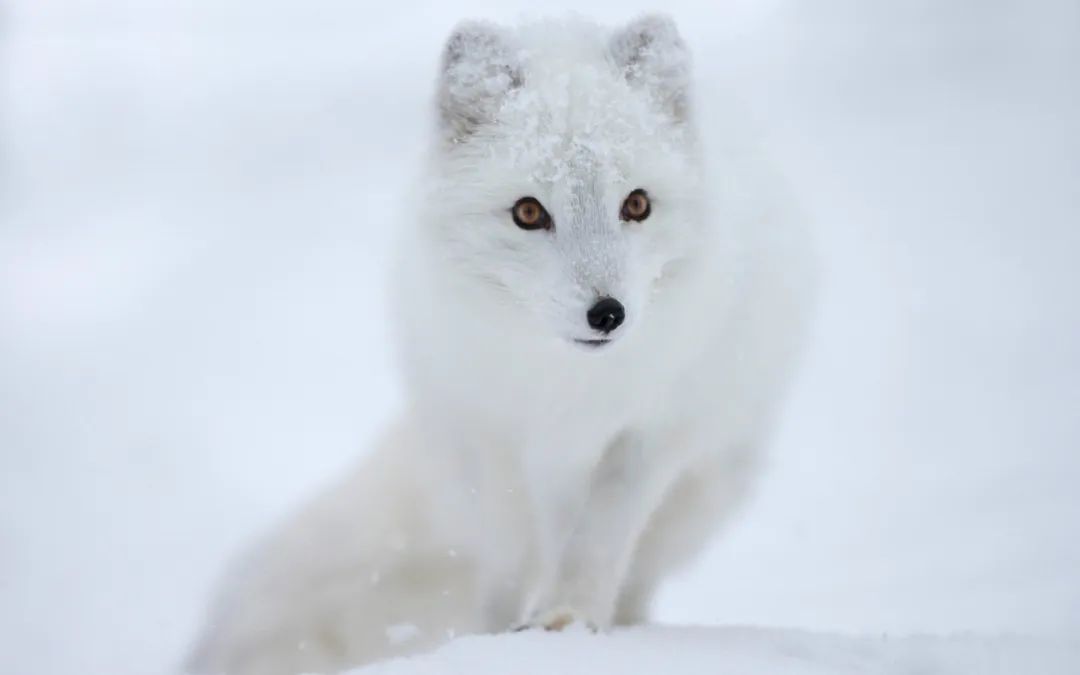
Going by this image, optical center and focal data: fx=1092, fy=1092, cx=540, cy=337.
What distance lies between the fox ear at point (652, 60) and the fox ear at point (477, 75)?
0.86ft

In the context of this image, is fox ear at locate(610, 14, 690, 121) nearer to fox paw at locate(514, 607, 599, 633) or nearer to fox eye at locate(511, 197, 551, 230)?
fox eye at locate(511, 197, 551, 230)

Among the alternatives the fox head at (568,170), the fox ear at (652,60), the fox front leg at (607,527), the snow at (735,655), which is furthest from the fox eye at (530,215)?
the snow at (735,655)

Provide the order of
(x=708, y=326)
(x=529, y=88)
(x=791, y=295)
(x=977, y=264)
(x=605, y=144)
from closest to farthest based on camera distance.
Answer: (x=605, y=144) → (x=529, y=88) → (x=708, y=326) → (x=791, y=295) → (x=977, y=264)

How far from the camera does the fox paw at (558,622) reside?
244 cm

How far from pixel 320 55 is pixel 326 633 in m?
5.86

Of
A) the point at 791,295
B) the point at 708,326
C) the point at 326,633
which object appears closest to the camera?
the point at 708,326

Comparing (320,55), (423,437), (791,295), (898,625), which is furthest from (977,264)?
(423,437)

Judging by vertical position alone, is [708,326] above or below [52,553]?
above

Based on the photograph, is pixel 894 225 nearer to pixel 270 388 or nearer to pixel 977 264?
pixel 977 264

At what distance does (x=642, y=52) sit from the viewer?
8.53 ft

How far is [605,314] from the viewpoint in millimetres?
2182

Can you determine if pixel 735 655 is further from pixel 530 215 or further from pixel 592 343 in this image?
pixel 530 215

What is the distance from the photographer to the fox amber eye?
2393mm

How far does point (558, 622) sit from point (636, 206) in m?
0.95
